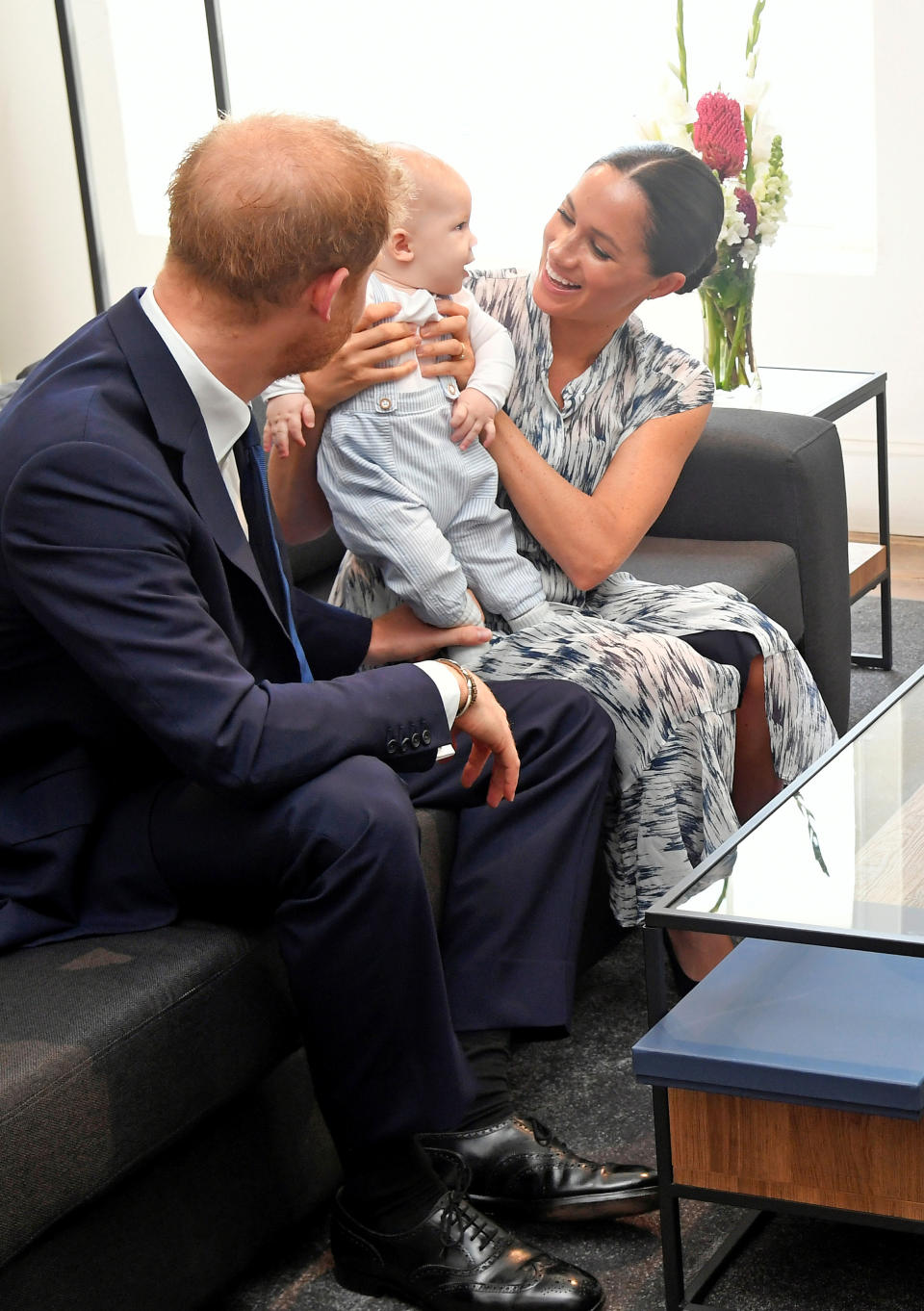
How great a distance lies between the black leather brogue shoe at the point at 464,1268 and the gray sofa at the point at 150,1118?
12 cm

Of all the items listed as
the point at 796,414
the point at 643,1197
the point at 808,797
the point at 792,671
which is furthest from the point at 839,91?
the point at 643,1197

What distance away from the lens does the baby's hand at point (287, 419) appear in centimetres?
180

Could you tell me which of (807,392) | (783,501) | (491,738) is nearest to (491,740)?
(491,738)

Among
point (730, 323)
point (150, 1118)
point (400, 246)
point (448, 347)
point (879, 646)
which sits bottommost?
point (879, 646)

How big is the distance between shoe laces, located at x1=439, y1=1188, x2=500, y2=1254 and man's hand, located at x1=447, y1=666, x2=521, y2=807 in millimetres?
372

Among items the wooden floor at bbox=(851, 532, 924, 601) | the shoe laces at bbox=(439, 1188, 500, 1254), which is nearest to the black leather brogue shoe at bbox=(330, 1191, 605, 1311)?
the shoe laces at bbox=(439, 1188, 500, 1254)

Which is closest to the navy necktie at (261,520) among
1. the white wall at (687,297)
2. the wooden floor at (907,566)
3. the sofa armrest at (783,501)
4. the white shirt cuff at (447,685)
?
the white shirt cuff at (447,685)

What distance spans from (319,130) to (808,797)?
77 cm

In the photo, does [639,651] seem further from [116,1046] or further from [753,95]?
[753,95]

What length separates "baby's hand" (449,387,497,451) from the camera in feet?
6.18

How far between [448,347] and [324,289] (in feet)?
1.67

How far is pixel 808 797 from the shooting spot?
5.04ft

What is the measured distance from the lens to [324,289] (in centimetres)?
139

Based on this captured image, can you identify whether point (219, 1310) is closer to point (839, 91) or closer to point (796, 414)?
point (796, 414)
